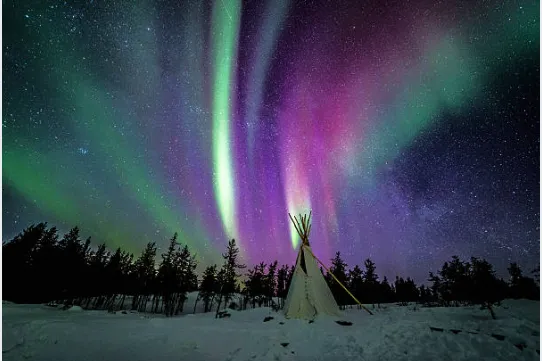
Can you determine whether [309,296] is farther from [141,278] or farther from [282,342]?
[141,278]

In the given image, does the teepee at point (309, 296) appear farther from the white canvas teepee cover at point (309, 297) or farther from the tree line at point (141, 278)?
the tree line at point (141, 278)

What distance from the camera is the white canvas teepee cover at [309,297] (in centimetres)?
1392

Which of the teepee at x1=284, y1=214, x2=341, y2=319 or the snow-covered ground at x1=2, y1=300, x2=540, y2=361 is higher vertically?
the teepee at x1=284, y1=214, x2=341, y2=319

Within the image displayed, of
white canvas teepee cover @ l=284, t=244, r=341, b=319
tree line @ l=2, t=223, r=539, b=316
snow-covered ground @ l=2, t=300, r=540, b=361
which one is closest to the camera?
snow-covered ground @ l=2, t=300, r=540, b=361

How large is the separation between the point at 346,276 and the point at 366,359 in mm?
48891

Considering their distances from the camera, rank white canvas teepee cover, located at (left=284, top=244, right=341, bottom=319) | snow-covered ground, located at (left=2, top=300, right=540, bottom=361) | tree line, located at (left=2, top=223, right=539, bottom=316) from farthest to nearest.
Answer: tree line, located at (left=2, top=223, right=539, bottom=316)
white canvas teepee cover, located at (left=284, top=244, right=341, bottom=319)
snow-covered ground, located at (left=2, top=300, right=540, bottom=361)

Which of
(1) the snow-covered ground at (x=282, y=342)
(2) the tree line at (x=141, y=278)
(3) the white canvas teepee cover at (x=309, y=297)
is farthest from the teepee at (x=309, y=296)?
(2) the tree line at (x=141, y=278)

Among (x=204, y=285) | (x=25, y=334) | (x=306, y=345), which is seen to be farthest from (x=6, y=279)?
(x=306, y=345)

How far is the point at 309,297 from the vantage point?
14.3m

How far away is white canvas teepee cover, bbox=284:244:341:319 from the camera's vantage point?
13.9m

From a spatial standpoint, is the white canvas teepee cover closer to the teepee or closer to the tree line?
the teepee

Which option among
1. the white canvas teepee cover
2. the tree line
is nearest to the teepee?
the white canvas teepee cover

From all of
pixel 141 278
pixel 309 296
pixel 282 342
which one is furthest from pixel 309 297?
pixel 141 278

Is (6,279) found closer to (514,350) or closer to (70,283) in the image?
(70,283)
